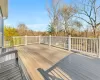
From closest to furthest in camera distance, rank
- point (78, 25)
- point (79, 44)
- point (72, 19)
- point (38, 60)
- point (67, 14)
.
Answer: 1. point (38, 60)
2. point (79, 44)
3. point (67, 14)
4. point (72, 19)
5. point (78, 25)

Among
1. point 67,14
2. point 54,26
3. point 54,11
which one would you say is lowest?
point 54,26

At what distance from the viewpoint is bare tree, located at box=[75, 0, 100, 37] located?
14801 mm

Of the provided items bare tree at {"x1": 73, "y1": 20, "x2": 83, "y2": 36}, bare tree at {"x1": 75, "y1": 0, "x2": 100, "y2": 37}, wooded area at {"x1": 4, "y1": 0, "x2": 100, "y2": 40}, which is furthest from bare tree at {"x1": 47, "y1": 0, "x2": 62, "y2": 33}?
bare tree at {"x1": 75, "y1": 0, "x2": 100, "y2": 37}

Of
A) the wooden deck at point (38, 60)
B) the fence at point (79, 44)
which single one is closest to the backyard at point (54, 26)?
the fence at point (79, 44)

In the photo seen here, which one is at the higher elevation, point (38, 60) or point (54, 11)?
point (54, 11)

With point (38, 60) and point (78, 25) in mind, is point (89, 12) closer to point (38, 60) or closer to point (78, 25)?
point (78, 25)

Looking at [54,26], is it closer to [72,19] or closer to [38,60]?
[72,19]

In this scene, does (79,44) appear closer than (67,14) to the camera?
Yes

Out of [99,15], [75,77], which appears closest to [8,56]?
[75,77]

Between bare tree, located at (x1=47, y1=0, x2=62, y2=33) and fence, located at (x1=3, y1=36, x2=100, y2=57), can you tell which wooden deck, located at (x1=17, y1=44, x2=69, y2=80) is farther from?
bare tree, located at (x1=47, y1=0, x2=62, y2=33)

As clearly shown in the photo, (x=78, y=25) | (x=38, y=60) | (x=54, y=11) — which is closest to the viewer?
(x=38, y=60)

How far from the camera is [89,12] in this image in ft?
50.3

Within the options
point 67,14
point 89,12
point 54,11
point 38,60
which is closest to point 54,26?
point 54,11

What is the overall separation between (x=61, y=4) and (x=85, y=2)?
10.0 feet
